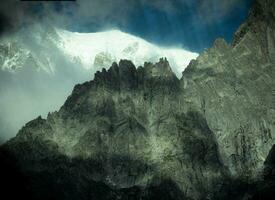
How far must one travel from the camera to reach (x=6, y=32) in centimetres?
13012

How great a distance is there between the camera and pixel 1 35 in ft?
416

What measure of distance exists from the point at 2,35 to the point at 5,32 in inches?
51.2

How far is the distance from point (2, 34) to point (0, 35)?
1598mm

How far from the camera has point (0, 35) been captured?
126 metres

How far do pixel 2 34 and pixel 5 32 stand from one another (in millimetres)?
1667

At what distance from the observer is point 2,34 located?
127438 millimetres

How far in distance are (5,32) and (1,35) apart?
2.40 meters

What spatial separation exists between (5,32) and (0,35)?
3254 millimetres

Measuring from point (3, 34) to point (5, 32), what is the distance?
35.5 inches

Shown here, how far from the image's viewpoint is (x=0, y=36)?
415 ft

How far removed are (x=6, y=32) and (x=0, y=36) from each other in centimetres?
387
